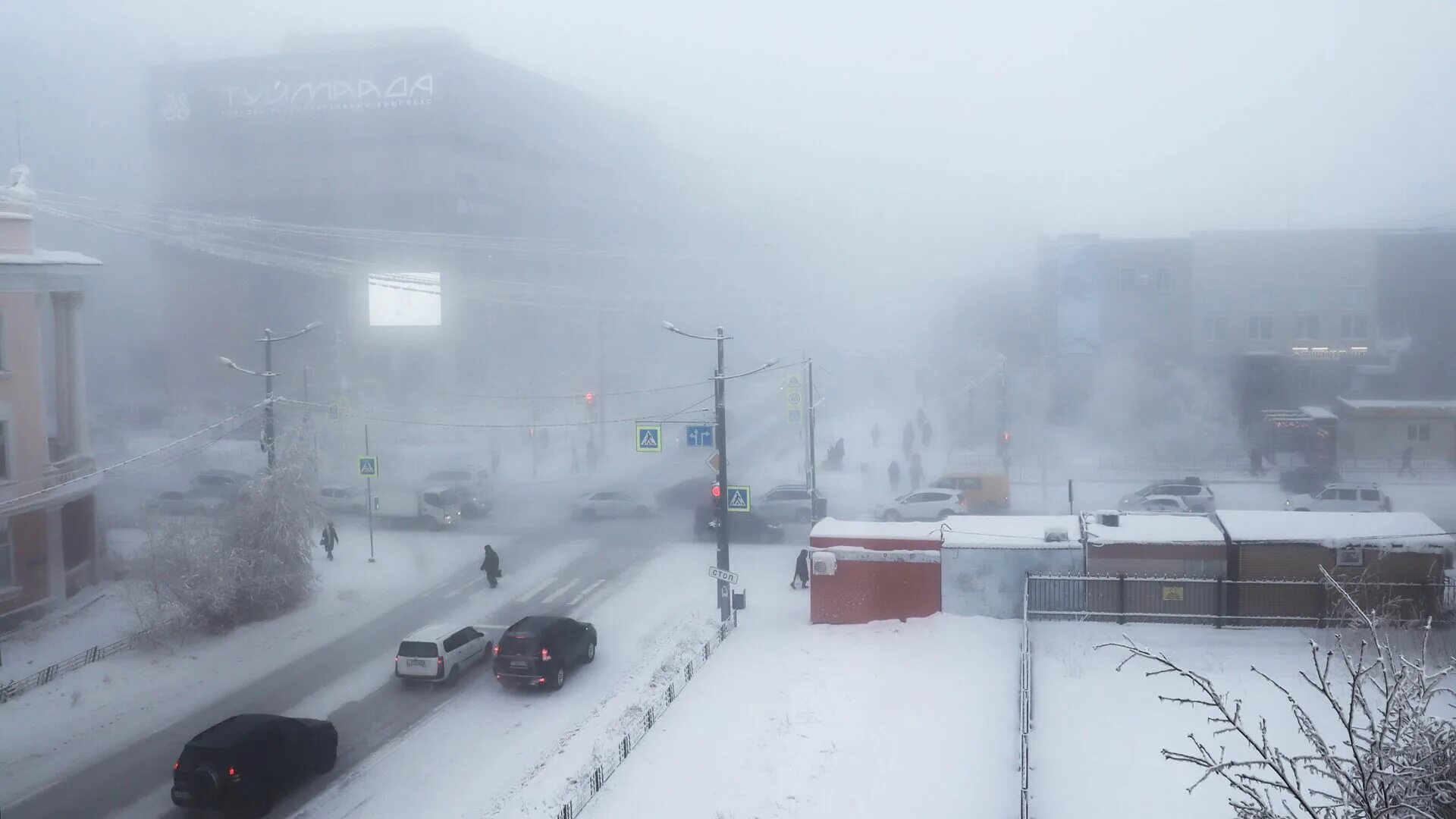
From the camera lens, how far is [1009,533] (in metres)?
16.4

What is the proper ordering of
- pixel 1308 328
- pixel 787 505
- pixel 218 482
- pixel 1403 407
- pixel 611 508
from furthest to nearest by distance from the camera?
A: pixel 1308 328 → pixel 1403 407 → pixel 218 482 → pixel 611 508 → pixel 787 505

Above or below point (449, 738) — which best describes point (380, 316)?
above

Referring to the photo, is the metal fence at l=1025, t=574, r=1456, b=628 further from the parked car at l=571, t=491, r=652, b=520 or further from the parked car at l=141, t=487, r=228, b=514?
the parked car at l=141, t=487, r=228, b=514

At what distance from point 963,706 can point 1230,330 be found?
37.7m

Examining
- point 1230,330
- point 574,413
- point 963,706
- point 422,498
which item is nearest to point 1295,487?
point 1230,330

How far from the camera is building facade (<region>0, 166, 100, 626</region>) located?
19.6 meters

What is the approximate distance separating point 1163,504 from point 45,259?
85.6ft

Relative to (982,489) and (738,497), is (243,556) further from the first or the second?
(982,489)

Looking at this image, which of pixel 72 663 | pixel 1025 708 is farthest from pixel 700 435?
pixel 1025 708

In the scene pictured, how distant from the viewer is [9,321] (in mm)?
19750

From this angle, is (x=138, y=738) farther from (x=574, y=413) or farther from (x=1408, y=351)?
(x=1408, y=351)

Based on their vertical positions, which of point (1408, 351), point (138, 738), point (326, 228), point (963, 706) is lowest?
point (138, 738)

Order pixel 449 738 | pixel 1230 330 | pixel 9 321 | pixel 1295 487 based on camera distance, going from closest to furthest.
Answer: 1. pixel 449 738
2. pixel 9 321
3. pixel 1295 487
4. pixel 1230 330

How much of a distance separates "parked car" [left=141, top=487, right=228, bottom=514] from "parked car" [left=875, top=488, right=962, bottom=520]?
18413 mm
